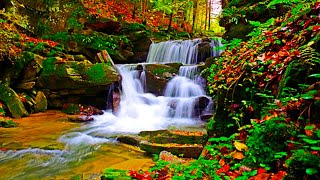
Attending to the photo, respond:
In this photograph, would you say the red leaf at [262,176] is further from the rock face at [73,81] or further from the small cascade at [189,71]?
the small cascade at [189,71]

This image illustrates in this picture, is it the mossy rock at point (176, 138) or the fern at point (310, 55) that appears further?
the mossy rock at point (176, 138)

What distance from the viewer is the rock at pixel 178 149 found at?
16.7 ft

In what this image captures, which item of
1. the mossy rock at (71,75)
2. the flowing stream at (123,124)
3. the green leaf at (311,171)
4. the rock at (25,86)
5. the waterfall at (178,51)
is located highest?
the waterfall at (178,51)

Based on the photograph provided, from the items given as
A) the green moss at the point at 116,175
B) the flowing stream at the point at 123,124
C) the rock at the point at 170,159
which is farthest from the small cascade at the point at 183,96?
the green moss at the point at 116,175

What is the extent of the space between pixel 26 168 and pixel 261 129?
427cm

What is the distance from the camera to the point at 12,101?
9.02 m

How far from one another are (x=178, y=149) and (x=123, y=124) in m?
4.07

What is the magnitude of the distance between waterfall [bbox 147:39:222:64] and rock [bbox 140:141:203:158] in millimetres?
9445

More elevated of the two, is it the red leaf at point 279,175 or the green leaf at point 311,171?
the green leaf at point 311,171

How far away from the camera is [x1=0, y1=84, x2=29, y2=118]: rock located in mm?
8914

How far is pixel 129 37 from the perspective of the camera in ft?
50.0

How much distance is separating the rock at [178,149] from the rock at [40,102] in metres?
5.99

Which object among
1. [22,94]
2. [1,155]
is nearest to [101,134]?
[1,155]

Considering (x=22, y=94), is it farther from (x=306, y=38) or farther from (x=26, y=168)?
(x=306, y=38)
